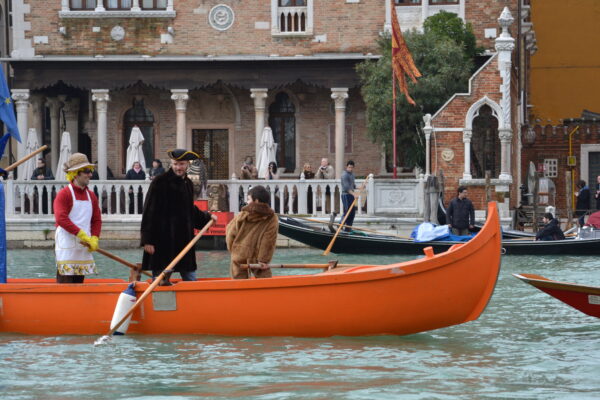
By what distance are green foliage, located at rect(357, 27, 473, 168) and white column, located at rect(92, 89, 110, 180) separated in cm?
547

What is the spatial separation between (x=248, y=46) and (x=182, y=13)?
1588 mm

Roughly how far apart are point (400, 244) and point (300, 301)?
388 inches

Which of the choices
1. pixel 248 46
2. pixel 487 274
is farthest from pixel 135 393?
pixel 248 46

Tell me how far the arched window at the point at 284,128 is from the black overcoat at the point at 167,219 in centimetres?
1674

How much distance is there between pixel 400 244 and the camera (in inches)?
765

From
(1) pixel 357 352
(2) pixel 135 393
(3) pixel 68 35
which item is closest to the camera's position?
(2) pixel 135 393

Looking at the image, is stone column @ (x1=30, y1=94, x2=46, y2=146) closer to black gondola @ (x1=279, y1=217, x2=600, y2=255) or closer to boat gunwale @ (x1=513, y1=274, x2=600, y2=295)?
black gondola @ (x1=279, y1=217, x2=600, y2=255)

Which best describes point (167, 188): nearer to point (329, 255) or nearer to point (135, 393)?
point (135, 393)

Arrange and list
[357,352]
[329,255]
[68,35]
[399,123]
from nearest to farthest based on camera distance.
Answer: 1. [357,352]
2. [329,255]
3. [399,123]
4. [68,35]

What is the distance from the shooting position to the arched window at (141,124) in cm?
2692

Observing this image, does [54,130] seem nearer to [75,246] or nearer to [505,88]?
[505,88]

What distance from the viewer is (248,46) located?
25.6 m

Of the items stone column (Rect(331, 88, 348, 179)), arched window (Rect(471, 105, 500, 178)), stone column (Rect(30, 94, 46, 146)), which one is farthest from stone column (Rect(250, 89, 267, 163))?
stone column (Rect(30, 94, 46, 146))

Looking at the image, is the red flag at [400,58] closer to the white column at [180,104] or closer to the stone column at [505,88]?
the stone column at [505,88]
